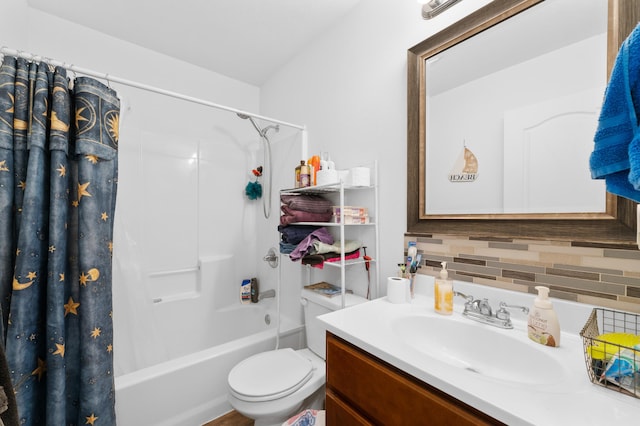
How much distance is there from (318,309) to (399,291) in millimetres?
556

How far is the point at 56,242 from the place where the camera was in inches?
38.2

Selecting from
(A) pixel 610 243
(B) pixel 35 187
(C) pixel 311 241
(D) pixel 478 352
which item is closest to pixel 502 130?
(A) pixel 610 243

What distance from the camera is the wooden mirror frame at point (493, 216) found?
0.72 m

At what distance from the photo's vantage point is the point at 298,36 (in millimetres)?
1791

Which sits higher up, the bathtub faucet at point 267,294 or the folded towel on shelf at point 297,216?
the folded towel on shelf at point 297,216

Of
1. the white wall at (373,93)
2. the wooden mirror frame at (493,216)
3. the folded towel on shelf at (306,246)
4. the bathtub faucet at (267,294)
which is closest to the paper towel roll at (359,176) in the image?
the white wall at (373,93)

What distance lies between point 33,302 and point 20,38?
144 centimetres

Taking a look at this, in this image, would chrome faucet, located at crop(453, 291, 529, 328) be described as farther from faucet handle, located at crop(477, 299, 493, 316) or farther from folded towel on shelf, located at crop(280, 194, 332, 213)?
folded towel on shelf, located at crop(280, 194, 332, 213)

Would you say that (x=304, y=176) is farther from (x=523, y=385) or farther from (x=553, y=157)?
(x=523, y=385)

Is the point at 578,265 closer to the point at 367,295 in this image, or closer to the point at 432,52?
the point at 367,295

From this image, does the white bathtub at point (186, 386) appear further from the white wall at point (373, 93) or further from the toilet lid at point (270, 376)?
the white wall at point (373, 93)

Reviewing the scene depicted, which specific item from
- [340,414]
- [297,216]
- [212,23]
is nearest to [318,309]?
[297,216]

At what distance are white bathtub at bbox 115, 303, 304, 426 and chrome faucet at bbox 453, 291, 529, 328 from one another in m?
1.12

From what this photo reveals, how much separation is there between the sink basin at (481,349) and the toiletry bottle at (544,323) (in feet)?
0.08
